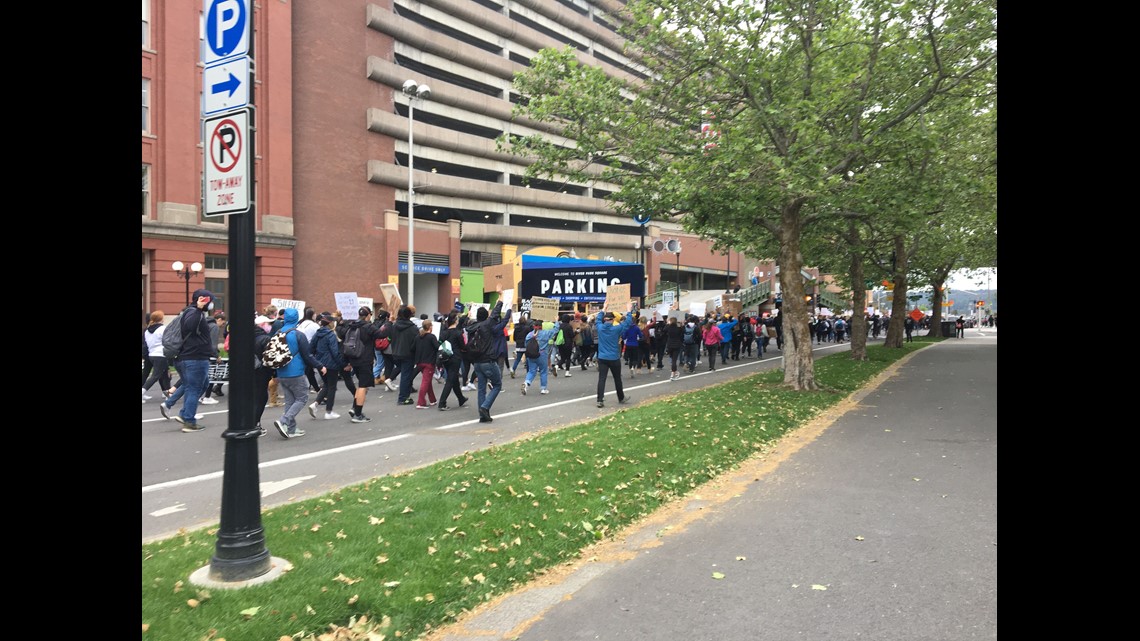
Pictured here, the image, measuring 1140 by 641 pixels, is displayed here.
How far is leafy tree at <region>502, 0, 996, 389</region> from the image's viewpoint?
1209cm

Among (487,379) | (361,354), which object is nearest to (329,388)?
(361,354)

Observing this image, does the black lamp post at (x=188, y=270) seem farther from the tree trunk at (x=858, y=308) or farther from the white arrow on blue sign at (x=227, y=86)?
the white arrow on blue sign at (x=227, y=86)

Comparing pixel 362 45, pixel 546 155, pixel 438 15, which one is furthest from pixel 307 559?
pixel 438 15

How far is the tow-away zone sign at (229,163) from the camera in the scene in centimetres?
442

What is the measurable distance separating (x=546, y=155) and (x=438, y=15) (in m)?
39.0

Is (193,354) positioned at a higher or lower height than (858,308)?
lower

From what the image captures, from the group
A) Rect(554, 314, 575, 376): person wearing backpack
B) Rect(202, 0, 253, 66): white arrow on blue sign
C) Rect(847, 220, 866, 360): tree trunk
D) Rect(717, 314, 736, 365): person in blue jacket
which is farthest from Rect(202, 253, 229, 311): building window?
Rect(202, 0, 253, 66): white arrow on blue sign

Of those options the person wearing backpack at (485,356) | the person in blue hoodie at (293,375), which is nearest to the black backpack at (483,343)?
the person wearing backpack at (485,356)

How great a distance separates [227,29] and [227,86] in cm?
37

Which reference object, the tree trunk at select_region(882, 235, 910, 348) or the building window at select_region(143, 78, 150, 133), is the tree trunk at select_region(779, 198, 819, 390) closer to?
the tree trunk at select_region(882, 235, 910, 348)

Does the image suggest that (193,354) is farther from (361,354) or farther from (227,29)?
(227,29)

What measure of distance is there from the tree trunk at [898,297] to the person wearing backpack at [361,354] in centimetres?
1844

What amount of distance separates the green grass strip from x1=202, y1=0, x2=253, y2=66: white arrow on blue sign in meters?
3.32

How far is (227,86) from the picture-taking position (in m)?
4.54
